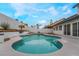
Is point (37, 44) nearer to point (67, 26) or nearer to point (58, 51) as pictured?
point (58, 51)

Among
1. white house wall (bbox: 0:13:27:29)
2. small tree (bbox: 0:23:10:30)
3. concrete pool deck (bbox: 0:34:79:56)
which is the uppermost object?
white house wall (bbox: 0:13:27:29)

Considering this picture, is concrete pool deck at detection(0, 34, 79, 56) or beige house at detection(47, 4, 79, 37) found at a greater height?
beige house at detection(47, 4, 79, 37)

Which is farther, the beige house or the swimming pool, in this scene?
the beige house

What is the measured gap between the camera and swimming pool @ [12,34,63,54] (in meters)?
4.73

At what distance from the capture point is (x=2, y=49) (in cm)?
461

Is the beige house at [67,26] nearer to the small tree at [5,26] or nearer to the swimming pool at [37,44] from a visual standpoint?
the swimming pool at [37,44]

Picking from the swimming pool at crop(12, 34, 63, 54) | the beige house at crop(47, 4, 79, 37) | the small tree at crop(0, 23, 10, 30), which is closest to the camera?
the swimming pool at crop(12, 34, 63, 54)

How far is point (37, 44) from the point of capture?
208 inches

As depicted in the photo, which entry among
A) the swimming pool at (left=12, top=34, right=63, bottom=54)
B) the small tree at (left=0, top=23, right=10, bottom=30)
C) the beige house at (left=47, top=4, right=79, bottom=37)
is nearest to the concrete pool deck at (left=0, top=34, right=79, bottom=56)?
the swimming pool at (left=12, top=34, right=63, bottom=54)

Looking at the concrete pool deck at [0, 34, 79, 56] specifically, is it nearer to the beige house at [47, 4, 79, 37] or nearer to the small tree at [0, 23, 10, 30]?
the small tree at [0, 23, 10, 30]

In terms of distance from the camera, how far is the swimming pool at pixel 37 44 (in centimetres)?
473

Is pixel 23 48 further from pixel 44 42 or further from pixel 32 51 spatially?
pixel 44 42

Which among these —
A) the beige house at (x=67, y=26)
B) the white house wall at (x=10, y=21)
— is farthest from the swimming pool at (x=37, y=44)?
the white house wall at (x=10, y=21)

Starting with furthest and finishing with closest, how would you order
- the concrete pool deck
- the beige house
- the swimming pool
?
the beige house → the swimming pool → the concrete pool deck
